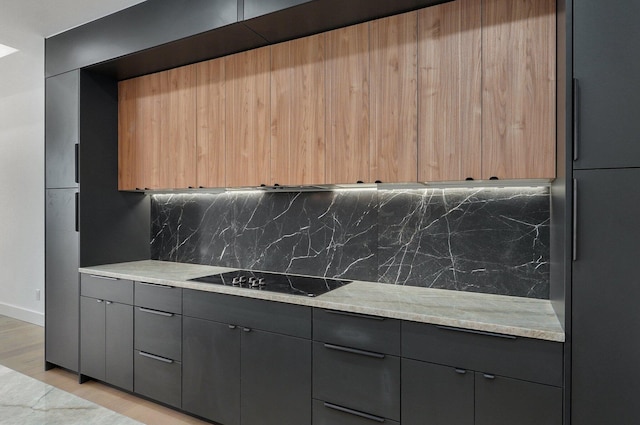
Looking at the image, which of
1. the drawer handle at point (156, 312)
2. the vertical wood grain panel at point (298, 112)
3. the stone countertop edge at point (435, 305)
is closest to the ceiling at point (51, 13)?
the vertical wood grain panel at point (298, 112)

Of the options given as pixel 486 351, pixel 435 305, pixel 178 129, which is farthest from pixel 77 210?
pixel 486 351

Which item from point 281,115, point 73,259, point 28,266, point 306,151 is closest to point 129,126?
point 73,259

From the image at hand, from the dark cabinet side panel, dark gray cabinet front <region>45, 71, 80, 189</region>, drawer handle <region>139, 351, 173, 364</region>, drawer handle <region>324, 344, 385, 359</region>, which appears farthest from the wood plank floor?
dark gray cabinet front <region>45, 71, 80, 189</region>

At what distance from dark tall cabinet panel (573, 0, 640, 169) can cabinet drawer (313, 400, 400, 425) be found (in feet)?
4.84

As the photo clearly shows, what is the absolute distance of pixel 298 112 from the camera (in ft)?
8.27

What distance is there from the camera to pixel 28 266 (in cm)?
478

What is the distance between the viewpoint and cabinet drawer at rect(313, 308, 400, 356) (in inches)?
74.8

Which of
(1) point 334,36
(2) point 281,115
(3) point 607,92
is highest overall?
(1) point 334,36

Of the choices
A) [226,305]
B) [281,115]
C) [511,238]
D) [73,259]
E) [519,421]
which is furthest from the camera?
[73,259]

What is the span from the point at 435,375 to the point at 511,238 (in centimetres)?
91

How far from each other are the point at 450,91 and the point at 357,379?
1.57 m

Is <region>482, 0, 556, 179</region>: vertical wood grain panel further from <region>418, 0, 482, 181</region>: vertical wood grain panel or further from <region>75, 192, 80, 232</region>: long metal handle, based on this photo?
<region>75, 192, 80, 232</region>: long metal handle

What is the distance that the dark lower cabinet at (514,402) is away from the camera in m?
1.57

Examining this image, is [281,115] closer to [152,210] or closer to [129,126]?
[129,126]
